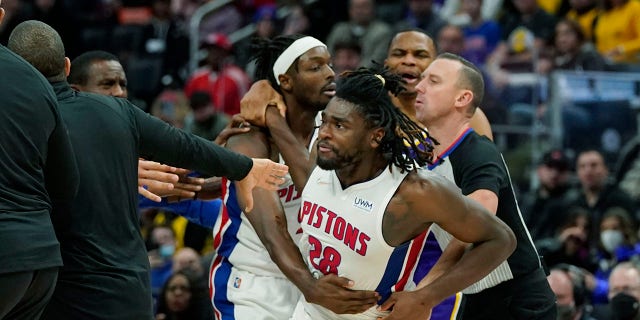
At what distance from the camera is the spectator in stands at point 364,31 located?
11.9 m

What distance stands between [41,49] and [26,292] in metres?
1.05

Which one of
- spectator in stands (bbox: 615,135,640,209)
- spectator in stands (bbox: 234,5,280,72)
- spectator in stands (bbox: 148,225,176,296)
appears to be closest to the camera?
spectator in stands (bbox: 148,225,176,296)

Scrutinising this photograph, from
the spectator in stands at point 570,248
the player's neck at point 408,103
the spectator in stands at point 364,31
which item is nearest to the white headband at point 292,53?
the player's neck at point 408,103

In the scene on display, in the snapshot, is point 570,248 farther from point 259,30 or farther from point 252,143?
point 259,30

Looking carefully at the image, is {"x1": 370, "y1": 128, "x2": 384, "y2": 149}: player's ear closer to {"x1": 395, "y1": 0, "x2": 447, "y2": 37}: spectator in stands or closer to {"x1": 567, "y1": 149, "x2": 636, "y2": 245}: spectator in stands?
{"x1": 567, "y1": 149, "x2": 636, "y2": 245}: spectator in stands

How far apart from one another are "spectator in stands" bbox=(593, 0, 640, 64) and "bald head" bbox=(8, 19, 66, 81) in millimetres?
7818

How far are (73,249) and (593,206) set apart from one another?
620 centimetres

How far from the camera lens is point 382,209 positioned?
4.77m

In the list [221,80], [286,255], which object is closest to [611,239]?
[286,255]

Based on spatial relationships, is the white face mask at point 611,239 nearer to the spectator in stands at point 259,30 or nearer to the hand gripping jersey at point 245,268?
the hand gripping jersey at point 245,268

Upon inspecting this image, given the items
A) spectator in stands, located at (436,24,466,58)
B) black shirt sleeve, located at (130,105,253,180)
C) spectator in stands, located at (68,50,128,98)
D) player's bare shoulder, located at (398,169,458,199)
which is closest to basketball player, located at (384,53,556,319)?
player's bare shoulder, located at (398,169,458,199)

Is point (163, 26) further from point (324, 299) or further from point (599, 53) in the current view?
point (324, 299)

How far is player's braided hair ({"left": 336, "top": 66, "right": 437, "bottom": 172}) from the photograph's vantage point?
488cm

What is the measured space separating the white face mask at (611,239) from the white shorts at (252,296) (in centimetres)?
418
